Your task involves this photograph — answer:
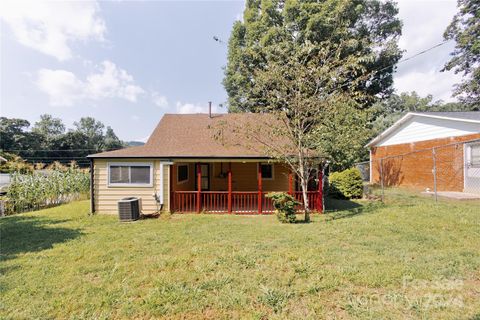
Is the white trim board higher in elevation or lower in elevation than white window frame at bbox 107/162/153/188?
higher

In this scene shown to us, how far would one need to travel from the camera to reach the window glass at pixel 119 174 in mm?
9062

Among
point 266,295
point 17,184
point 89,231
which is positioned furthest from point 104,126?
point 266,295

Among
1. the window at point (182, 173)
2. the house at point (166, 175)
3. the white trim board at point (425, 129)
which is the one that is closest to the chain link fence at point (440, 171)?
the white trim board at point (425, 129)

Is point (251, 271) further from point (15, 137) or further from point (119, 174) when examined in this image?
point (15, 137)

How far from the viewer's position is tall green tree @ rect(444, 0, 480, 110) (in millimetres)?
17125

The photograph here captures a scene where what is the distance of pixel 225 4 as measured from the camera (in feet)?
39.2

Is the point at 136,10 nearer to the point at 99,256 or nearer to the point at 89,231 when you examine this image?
the point at 89,231

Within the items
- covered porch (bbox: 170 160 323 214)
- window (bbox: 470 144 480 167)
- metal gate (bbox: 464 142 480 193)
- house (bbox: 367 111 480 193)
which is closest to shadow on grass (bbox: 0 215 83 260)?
covered porch (bbox: 170 160 323 214)

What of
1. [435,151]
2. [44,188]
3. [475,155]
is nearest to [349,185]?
[435,151]

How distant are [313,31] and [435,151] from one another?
10189 mm

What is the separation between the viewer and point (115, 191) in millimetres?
9117

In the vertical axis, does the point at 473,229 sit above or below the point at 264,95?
below

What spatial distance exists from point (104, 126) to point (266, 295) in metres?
95.8

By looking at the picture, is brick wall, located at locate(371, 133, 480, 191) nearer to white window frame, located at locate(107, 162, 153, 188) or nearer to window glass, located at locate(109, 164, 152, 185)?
white window frame, located at locate(107, 162, 153, 188)
